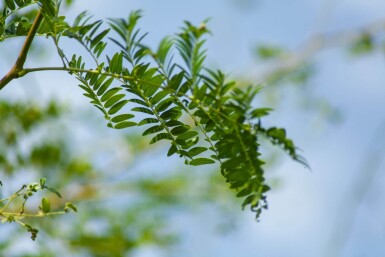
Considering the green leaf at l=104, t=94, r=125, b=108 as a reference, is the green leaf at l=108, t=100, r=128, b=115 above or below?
below

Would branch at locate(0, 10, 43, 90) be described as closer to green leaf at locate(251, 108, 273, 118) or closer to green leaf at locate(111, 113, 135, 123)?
green leaf at locate(111, 113, 135, 123)

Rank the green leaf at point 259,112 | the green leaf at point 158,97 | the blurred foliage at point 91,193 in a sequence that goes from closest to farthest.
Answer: the green leaf at point 259,112
the green leaf at point 158,97
the blurred foliage at point 91,193

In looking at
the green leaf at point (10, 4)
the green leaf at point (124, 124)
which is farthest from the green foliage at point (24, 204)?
the green leaf at point (10, 4)

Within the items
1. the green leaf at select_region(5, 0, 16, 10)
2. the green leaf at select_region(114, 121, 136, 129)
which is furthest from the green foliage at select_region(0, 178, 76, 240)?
the green leaf at select_region(5, 0, 16, 10)

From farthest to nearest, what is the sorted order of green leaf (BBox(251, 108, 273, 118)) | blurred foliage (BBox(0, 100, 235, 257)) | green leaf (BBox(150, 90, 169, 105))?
1. blurred foliage (BBox(0, 100, 235, 257))
2. green leaf (BBox(150, 90, 169, 105))
3. green leaf (BBox(251, 108, 273, 118))

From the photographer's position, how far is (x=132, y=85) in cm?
92

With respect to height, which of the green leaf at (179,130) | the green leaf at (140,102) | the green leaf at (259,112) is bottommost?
the green leaf at (259,112)

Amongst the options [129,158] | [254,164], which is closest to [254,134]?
[254,164]

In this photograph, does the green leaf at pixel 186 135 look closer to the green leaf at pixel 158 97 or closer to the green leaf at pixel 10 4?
the green leaf at pixel 158 97

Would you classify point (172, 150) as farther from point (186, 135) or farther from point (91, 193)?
point (91, 193)

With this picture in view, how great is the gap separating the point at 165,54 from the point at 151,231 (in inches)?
101

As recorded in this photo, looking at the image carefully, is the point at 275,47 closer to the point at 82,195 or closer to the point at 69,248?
the point at 82,195

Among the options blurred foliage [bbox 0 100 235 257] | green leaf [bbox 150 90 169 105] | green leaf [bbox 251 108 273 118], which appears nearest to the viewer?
green leaf [bbox 251 108 273 118]

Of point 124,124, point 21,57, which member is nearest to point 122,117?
point 124,124
